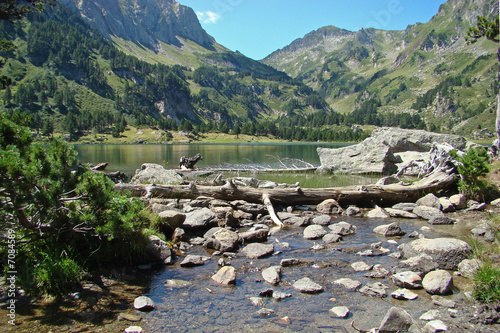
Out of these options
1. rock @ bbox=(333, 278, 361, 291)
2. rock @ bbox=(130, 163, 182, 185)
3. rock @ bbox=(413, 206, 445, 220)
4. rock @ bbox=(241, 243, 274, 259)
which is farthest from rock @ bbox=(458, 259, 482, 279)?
rock @ bbox=(130, 163, 182, 185)

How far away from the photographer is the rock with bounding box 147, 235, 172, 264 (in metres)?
9.54

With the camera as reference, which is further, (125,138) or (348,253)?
(125,138)

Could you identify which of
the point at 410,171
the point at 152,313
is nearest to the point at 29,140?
the point at 152,313

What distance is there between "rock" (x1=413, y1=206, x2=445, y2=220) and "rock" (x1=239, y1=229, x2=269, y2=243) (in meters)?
8.94

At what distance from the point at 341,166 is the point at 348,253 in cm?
2345

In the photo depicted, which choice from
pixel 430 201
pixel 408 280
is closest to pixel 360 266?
pixel 408 280

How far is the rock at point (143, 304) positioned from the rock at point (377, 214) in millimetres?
12595

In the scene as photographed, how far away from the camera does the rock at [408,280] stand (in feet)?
25.3

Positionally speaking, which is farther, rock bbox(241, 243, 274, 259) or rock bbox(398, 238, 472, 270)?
rock bbox(241, 243, 274, 259)

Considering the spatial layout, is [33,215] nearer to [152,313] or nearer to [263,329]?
[152,313]

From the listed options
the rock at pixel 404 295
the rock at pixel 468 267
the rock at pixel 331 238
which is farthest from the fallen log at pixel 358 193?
the rock at pixel 404 295

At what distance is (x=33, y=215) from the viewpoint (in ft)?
23.4

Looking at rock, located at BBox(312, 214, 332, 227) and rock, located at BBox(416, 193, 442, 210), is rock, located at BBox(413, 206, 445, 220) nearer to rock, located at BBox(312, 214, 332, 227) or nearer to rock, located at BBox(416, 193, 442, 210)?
rock, located at BBox(416, 193, 442, 210)

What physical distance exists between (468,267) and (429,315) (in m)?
2.89
